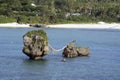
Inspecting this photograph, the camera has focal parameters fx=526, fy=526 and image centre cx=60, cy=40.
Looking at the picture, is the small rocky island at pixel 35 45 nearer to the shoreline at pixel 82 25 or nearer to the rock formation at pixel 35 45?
the rock formation at pixel 35 45

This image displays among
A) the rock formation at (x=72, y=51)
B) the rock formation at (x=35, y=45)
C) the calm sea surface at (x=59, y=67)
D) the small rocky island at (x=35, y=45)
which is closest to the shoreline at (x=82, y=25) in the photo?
the calm sea surface at (x=59, y=67)

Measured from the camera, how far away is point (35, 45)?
229 ft

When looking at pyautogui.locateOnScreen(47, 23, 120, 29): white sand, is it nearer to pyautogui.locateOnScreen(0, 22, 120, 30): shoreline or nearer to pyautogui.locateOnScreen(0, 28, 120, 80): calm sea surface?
pyautogui.locateOnScreen(0, 22, 120, 30): shoreline

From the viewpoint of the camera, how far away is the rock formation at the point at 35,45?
6986cm

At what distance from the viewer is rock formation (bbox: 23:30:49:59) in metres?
69.9

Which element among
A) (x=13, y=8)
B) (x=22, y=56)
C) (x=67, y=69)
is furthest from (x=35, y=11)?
(x=67, y=69)

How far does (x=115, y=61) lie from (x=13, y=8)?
379 ft

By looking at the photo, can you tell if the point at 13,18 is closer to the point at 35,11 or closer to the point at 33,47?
the point at 35,11

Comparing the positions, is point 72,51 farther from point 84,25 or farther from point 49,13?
point 49,13

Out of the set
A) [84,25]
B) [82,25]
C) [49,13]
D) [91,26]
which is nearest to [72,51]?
[91,26]

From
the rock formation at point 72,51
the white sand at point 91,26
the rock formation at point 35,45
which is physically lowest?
the white sand at point 91,26

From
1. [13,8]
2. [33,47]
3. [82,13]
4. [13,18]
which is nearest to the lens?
[33,47]

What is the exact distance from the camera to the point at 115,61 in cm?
7269

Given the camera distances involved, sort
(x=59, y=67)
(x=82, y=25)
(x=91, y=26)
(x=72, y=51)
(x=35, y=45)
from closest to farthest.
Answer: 1. (x=59, y=67)
2. (x=35, y=45)
3. (x=72, y=51)
4. (x=91, y=26)
5. (x=82, y=25)
